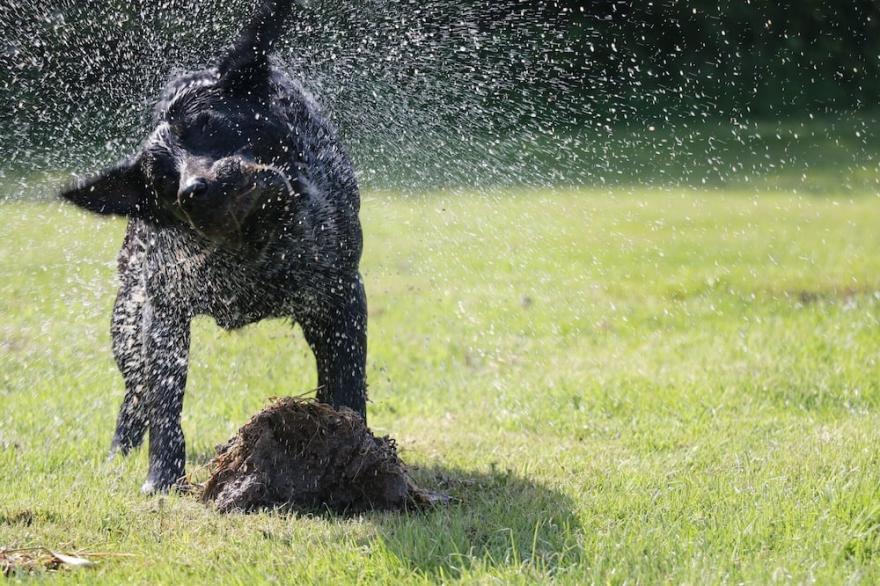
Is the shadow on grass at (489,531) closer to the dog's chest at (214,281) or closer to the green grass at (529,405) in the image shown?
the green grass at (529,405)

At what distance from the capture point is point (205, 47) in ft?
24.8

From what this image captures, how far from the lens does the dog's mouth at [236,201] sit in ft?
12.7

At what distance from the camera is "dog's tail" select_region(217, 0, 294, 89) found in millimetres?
4551

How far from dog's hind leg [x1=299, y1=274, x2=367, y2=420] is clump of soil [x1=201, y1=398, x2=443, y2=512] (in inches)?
16.1

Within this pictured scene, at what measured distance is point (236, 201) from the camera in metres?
3.91

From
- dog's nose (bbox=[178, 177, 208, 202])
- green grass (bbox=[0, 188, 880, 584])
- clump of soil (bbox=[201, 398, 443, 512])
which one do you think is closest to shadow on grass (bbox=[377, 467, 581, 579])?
green grass (bbox=[0, 188, 880, 584])

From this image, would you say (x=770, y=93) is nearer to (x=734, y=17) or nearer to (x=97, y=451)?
(x=734, y=17)

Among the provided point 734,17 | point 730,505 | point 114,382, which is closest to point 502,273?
point 114,382

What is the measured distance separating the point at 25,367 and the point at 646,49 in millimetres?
14390

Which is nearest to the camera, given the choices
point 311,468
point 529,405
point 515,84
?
point 311,468

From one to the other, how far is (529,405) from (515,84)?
10819mm

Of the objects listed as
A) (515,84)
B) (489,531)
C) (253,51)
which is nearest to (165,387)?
(253,51)

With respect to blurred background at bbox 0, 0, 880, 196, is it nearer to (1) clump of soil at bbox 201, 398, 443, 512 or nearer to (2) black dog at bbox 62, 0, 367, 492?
(2) black dog at bbox 62, 0, 367, 492

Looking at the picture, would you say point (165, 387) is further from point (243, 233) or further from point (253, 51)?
point (253, 51)
